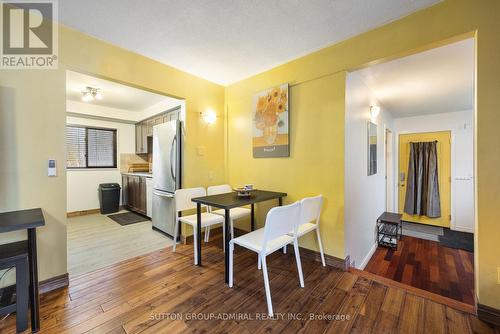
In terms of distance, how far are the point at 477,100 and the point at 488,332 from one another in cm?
165

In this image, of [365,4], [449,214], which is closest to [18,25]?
[365,4]

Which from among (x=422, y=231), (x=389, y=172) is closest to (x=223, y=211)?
(x=389, y=172)

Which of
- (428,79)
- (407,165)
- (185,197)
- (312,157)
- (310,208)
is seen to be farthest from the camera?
(407,165)

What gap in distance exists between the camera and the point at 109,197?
4.77m

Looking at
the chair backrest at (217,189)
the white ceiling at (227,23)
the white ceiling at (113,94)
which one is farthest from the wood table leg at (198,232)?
the white ceiling at (113,94)

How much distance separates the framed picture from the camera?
2.72 metres

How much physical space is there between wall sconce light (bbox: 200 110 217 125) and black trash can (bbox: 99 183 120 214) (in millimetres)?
3178

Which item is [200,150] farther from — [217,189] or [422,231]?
[422,231]

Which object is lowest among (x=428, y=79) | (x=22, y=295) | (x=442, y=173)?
(x=22, y=295)

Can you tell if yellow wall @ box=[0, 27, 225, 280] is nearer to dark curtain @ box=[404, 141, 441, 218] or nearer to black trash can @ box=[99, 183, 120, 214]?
black trash can @ box=[99, 183, 120, 214]

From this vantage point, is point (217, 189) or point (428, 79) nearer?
point (428, 79)

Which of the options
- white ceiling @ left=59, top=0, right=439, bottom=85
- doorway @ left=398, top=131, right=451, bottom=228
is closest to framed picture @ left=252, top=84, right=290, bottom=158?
white ceiling @ left=59, top=0, right=439, bottom=85

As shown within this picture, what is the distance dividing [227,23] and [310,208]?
194 centimetres

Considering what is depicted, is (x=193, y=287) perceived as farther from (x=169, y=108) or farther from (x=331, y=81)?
(x=169, y=108)
